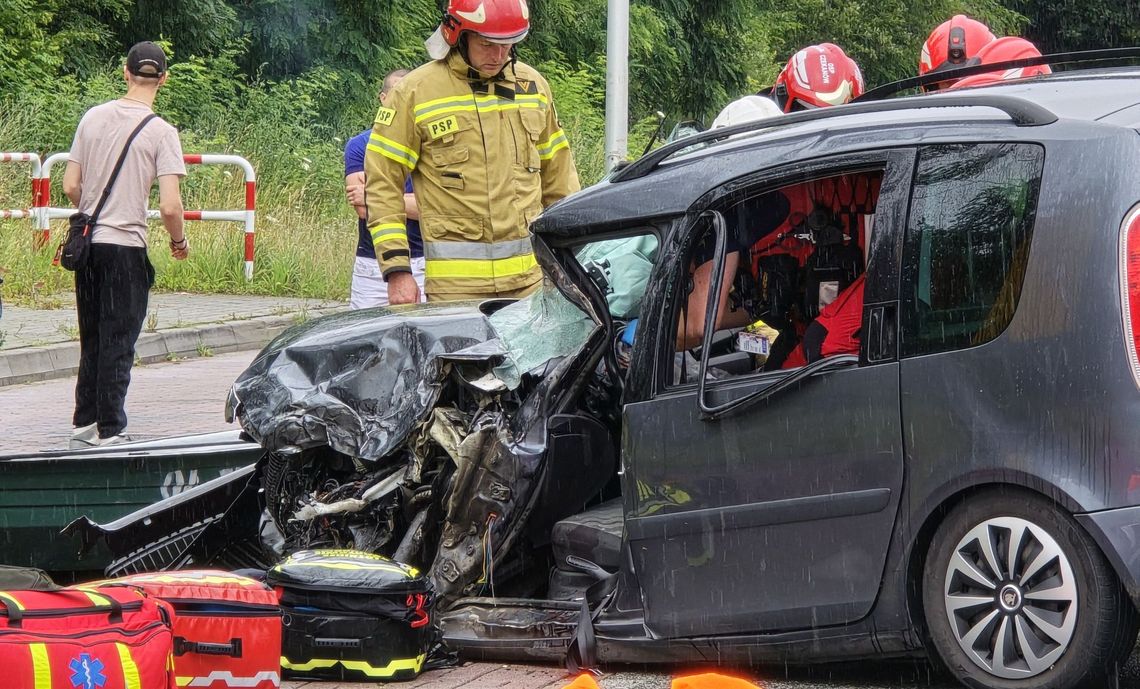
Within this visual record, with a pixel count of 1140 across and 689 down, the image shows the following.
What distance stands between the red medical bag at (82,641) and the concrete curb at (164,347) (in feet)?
24.3

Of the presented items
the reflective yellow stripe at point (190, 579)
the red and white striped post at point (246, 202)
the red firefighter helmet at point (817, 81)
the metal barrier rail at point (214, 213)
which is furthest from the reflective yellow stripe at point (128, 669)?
the red and white striped post at point (246, 202)

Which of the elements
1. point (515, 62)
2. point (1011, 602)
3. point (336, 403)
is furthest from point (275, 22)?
point (1011, 602)

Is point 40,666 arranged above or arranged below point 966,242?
below

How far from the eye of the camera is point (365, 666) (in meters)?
4.43

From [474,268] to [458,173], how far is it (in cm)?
37

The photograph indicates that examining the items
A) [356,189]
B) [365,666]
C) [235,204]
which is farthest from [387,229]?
[235,204]

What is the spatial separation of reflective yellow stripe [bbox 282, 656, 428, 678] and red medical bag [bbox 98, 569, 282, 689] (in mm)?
327

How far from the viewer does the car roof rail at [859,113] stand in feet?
12.2

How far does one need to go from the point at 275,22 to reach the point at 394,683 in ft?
69.1

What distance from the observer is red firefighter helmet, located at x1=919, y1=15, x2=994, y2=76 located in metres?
7.32

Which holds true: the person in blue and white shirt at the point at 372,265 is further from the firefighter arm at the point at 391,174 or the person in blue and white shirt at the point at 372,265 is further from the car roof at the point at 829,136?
the car roof at the point at 829,136

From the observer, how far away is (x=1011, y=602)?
3.64 m

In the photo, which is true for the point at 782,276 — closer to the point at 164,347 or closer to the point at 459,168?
the point at 459,168

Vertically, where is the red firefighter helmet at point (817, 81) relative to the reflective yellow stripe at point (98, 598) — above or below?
above
